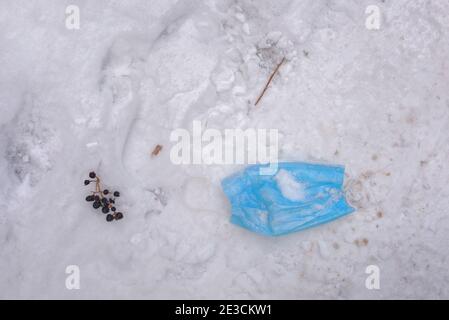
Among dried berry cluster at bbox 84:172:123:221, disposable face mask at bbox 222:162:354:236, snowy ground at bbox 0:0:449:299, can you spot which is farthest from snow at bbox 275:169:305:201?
dried berry cluster at bbox 84:172:123:221

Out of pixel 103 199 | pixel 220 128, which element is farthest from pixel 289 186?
pixel 103 199

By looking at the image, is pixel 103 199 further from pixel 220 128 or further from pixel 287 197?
pixel 287 197

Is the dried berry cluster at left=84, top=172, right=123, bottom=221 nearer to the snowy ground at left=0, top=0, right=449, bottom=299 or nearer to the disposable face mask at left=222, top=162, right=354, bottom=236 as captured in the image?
the snowy ground at left=0, top=0, right=449, bottom=299

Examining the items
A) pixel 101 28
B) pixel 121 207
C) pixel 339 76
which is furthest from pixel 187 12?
pixel 121 207

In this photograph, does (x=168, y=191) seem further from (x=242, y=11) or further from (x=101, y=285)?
(x=242, y=11)

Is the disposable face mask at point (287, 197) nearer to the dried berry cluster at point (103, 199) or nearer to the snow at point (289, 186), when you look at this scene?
the snow at point (289, 186)
